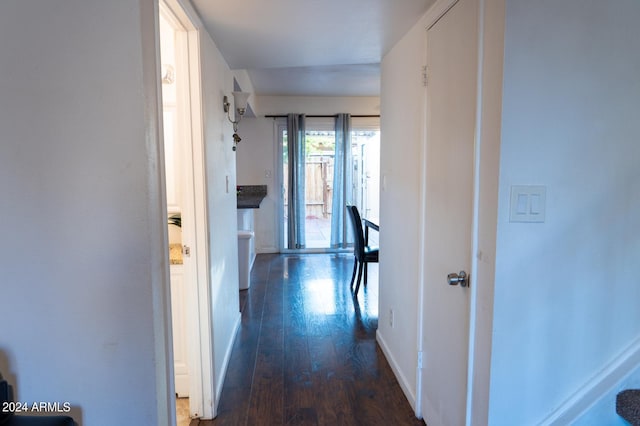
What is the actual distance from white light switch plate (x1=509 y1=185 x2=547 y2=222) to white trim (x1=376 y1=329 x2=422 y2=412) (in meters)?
1.33

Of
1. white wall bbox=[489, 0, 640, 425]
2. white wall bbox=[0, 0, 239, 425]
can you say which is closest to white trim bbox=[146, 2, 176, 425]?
white wall bbox=[0, 0, 239, 425]

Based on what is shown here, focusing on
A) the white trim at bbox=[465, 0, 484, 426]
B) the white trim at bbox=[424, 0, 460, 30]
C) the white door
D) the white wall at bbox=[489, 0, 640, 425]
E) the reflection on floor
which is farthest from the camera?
the reflection on floor

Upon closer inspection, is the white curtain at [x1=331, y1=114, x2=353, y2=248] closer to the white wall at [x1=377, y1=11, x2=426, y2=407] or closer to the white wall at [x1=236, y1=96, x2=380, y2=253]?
the white wall at [x1=236, y1=96, x2=380, y2=253]

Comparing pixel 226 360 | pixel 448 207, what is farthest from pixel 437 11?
pixel 226 360

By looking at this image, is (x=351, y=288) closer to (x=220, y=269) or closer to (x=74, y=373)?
(x=220, y=269)

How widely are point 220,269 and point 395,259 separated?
1.16 meters

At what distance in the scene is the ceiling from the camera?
69.6 inches

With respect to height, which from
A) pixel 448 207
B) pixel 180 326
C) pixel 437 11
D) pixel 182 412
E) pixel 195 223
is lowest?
pixel 182 412

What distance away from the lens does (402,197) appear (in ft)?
7.66

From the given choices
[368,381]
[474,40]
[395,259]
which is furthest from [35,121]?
[368,381]

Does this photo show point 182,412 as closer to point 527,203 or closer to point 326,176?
point 527,203

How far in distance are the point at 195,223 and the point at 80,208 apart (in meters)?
0.92

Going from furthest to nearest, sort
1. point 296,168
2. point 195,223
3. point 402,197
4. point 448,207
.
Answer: point 296,168 < point 402,197 < point 195,223 < point 448,207

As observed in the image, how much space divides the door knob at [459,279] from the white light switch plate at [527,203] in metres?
0.34
